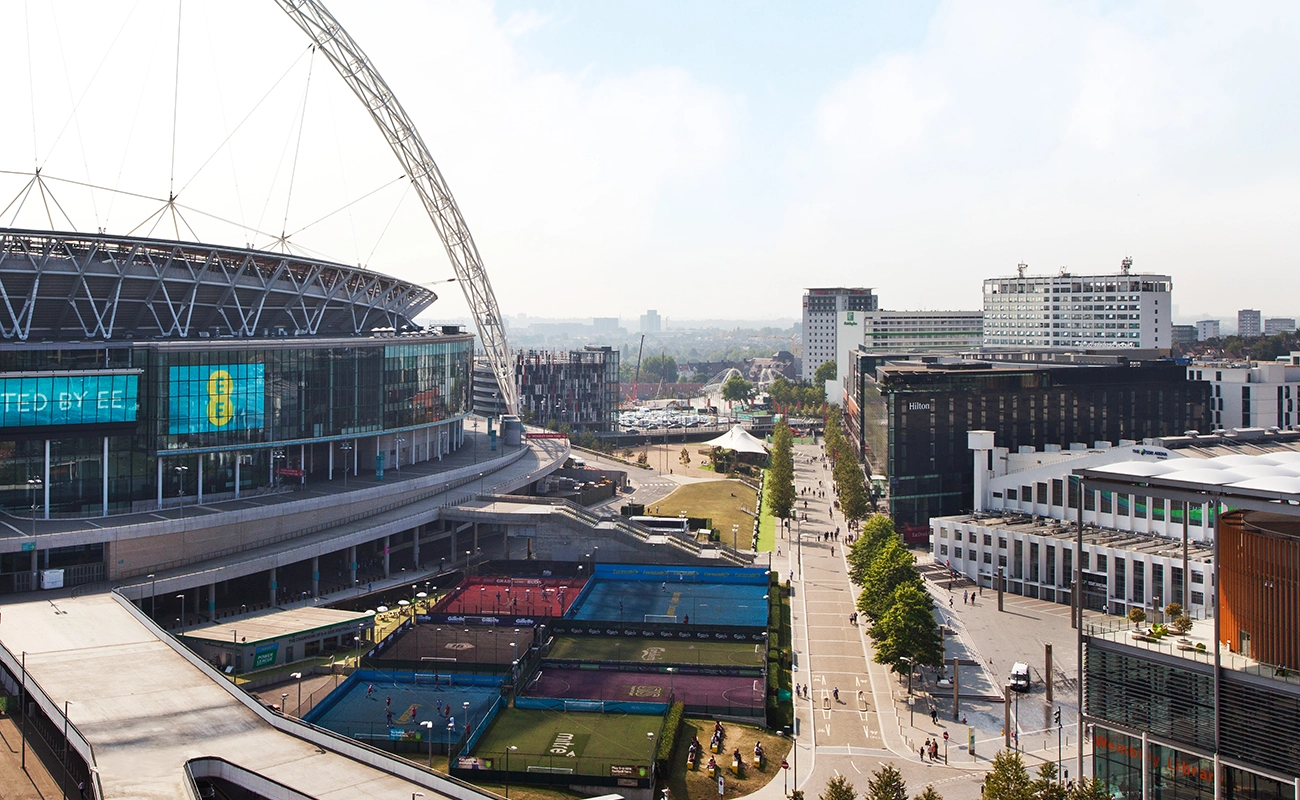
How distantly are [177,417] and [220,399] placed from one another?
3.43 metres

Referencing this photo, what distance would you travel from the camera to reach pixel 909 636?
57.9 m

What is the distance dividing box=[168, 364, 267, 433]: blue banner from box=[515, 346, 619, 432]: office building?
336 ft

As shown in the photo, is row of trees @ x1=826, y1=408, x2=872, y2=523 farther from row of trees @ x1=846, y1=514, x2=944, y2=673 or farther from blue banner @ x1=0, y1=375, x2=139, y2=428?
blue banner @ x1=0, y1=375, x2=139, y2=428

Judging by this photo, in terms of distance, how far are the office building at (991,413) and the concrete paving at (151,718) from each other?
218 feet

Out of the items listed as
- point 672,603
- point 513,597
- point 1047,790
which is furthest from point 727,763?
point 513,597

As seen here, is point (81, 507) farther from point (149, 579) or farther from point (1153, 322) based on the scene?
point (1153, 322)

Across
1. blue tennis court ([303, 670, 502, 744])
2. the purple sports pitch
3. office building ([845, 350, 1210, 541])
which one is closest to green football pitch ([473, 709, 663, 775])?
blue tennis court ([303, 670, 502, 744])

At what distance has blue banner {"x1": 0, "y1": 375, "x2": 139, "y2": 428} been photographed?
229 feet

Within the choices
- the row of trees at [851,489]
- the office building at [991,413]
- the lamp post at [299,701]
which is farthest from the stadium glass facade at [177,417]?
the office building at [991,413]

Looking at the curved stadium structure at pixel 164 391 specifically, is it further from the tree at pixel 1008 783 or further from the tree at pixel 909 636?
the tree at pixel 1008 783

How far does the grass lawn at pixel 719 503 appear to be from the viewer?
4152 inches

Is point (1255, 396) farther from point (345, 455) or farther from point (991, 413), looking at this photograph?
point (345, 455)

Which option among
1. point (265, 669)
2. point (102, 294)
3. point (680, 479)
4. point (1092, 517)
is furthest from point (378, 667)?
point (680, 479)

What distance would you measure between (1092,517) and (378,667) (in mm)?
54853
